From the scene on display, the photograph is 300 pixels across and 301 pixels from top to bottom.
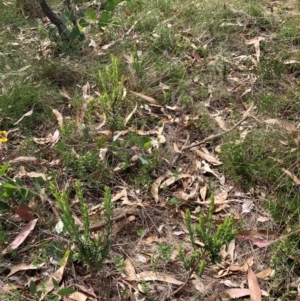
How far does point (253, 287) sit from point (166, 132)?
100 cm

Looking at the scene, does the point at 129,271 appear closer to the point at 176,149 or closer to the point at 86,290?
the point at 86,290

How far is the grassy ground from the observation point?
1934mm

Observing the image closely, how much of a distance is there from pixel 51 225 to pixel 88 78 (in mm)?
1095

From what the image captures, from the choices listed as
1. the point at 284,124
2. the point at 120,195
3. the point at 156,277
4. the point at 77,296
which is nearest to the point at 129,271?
the point at 156,277

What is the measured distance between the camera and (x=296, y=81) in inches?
111

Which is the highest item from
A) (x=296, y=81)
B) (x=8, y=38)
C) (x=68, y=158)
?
(x=8, y=38)

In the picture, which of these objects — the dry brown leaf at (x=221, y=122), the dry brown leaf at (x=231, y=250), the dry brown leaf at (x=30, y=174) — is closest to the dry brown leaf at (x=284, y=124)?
the dry brown leaf at (x=221, y=122)

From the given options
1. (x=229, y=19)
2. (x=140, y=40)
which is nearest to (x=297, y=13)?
(x=229, y=19)

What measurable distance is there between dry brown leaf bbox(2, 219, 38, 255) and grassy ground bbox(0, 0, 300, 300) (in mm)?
32

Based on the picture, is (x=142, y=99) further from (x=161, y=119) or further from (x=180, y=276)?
(x=180, y=276)

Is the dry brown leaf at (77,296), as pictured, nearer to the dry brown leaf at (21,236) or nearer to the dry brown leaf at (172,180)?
the dry brown leaf at (21,236)

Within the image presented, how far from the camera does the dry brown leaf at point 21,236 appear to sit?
1955 millimetres

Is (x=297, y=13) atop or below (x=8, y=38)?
below

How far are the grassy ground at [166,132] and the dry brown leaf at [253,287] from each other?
0.13 ft
